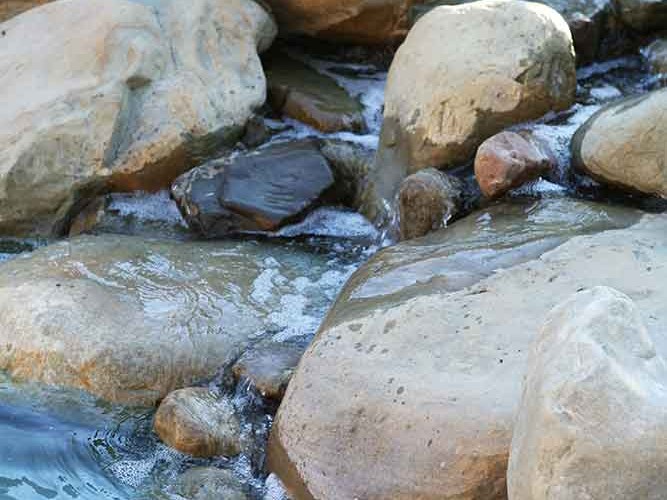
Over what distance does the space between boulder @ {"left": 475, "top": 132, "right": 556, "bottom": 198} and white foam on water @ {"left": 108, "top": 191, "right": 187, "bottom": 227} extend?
1592 mm

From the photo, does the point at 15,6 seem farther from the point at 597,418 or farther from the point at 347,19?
the point at 597,418

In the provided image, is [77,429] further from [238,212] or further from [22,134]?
[22,134]

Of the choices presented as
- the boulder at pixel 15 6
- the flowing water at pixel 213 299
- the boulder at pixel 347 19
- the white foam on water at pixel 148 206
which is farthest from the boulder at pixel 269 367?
the boulder at pixel 15 6

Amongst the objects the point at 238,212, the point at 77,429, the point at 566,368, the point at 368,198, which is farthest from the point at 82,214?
the point at 566,368

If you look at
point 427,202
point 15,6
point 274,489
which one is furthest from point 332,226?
point 15,6

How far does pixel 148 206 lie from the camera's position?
597 cm

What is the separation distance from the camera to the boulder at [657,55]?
6.58m

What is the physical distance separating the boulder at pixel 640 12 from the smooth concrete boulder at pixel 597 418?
4.48m

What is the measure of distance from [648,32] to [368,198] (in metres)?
2.35

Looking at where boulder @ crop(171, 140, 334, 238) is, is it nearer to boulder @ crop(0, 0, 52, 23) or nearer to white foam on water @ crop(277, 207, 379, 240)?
white foam on water @ crop(277, 207, 379, 240)

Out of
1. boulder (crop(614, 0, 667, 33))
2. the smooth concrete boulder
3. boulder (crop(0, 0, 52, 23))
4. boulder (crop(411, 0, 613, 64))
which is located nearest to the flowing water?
boulder (crop(411, 0, 613, 64))

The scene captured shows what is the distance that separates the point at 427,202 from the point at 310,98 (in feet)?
4.84

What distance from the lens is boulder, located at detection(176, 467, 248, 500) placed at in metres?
3.90

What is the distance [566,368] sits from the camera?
107 inches
